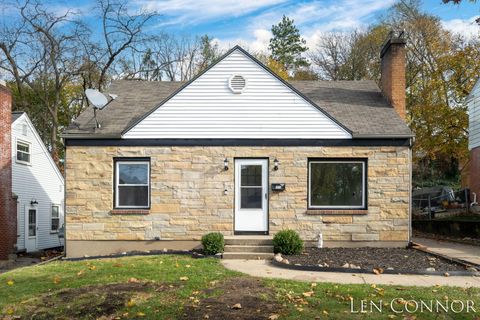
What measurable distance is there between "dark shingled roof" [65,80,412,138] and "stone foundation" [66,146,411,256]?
0.49 m

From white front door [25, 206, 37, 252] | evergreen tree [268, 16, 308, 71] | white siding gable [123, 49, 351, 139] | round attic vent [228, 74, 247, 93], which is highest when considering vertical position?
evergreen tree [268, 16, 308, 71]

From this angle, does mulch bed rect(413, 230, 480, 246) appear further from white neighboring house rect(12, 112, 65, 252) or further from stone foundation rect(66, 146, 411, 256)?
white neighboring house rect(12, 112, 65, 252)

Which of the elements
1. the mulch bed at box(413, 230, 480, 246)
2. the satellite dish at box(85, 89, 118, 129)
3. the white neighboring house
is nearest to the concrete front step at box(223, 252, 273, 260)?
the satellite dish at box(85, 89, 118, 129)

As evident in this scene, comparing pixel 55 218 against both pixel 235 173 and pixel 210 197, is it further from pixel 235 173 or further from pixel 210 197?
pixel 235 173

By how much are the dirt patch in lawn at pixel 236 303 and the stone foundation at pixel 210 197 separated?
16.4 feet

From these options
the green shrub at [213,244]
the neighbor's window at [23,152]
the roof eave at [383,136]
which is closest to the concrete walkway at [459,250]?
the roof eave at [383,136]

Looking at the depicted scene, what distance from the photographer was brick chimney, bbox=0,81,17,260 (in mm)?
18953

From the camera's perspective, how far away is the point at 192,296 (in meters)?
7.20

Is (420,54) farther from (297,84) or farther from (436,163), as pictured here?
(297,84)

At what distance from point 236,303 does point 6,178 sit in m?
15.6

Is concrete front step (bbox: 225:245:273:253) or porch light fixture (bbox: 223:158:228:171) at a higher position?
porch light fixture (bbox: 223:158:228:171)

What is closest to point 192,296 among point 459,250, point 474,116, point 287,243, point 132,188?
point 287,243

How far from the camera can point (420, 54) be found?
31.2 metres

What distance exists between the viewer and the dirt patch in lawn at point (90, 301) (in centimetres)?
668
